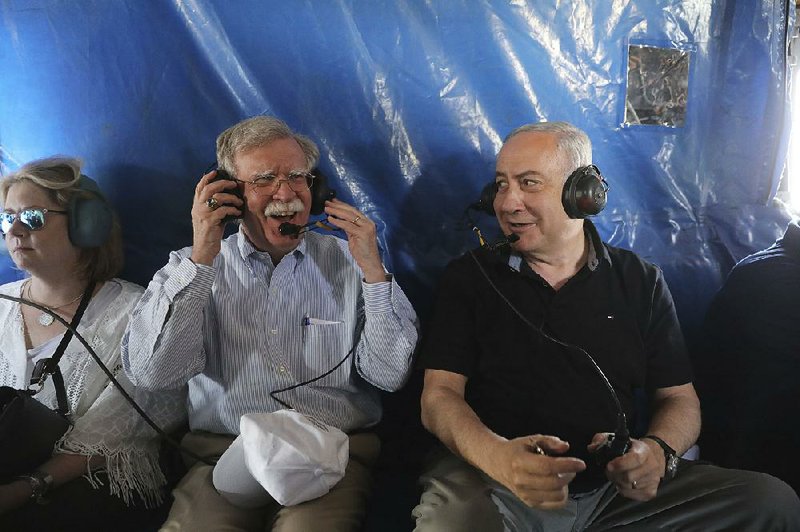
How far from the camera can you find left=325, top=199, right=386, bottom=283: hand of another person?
180 centimetres

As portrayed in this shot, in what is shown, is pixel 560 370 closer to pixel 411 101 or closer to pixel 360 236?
pixel 360 236

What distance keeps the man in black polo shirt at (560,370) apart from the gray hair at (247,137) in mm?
631

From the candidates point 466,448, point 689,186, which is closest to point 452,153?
point 689,186

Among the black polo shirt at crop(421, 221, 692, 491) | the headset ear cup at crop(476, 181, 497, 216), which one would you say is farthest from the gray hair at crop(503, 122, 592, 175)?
the black polo shirt at crop(421, 221, 692, 491)

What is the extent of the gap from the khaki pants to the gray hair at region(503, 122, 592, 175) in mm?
1042

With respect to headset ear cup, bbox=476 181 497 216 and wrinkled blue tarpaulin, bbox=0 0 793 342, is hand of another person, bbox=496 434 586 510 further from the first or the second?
wrinkled blue tarpaulin, bbox=0 0 793 342

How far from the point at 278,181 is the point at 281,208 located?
76mm

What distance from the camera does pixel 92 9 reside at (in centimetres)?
211

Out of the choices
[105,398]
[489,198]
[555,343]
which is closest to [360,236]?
[489,198]

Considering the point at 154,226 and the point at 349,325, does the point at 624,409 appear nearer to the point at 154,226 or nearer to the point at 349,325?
the point at 349,325

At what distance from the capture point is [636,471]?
153 cm

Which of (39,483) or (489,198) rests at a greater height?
(489,198)

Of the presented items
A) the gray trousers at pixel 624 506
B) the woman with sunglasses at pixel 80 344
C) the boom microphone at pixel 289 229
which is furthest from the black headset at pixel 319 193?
the gray trousers at pixel 624 506

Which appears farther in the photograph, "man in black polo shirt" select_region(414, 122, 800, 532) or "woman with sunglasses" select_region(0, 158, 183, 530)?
"woman with sunglasses" select_region(0, 158, 183, 530)
